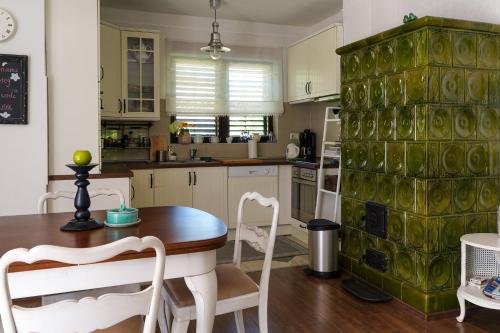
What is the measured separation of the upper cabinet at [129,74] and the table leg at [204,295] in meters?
3.34

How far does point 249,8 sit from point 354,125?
7.33 ft

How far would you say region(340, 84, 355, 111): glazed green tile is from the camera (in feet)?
11.7

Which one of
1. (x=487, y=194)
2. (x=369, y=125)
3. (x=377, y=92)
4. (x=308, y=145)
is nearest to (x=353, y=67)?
(x=377, y=92)

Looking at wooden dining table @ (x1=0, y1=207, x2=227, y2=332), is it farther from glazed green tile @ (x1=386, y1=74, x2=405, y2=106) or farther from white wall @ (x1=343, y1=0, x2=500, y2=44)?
white wall @ (x1=343, y1=0, x2=500, y2=44)

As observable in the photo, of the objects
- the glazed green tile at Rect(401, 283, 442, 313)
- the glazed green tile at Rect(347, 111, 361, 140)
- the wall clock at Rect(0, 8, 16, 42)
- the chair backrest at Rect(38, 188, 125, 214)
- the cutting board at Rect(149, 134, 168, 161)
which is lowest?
the glazed green tile at Rect(401, 283, 442, 313)

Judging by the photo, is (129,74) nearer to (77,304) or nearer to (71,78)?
(71,78)

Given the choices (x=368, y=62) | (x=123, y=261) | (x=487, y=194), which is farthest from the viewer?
(x=368, y=62)

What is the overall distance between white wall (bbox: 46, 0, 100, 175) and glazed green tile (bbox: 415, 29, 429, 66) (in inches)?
97.4

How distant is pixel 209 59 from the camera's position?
5445 millimetres

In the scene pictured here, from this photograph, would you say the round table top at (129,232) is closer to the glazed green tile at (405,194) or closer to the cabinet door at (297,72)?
the glazed green tile at (405,194)

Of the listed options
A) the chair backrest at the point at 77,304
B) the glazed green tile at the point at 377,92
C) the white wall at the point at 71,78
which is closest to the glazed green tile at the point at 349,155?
the glazed green tile at the point at 377,92

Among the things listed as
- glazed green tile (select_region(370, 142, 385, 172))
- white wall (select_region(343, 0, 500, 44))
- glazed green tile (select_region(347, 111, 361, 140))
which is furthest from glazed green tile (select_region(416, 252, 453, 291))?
white wall (select_region(343, 0, 500, 44))

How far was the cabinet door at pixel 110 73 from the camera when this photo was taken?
15.0ft

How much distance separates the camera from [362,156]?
11.3ft
